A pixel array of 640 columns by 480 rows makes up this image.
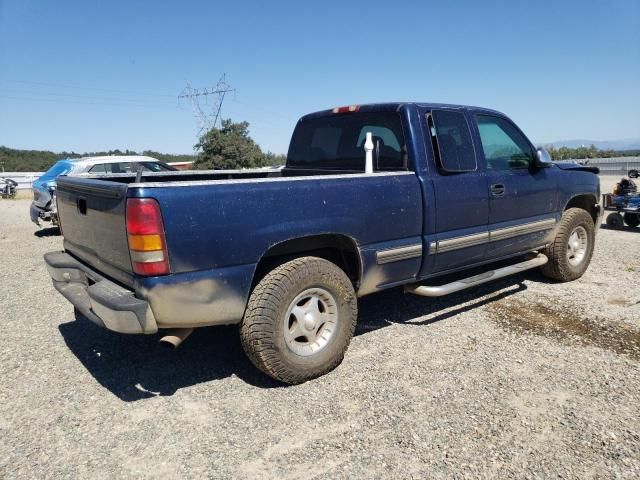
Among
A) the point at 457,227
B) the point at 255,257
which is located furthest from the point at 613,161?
the point at 255,257

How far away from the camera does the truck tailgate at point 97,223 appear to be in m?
2.88

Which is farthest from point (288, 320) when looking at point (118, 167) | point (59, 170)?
point (59, 170)

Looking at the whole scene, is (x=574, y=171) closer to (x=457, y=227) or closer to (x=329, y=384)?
(x=457, y=227)

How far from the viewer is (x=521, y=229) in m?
4.80

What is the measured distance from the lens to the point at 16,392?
3338mm

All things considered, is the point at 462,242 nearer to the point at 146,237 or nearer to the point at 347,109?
the point at 347,109

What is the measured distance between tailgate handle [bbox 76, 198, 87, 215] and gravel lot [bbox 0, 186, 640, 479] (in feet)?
3.99

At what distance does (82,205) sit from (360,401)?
2353 millimetres

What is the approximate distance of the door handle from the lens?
4.44 meters

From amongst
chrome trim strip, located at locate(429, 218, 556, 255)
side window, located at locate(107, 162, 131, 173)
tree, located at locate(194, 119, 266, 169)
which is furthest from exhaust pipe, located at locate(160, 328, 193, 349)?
tree, located at locate(194, 119, 266, 169)

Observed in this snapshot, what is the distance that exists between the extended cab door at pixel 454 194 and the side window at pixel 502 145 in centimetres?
27

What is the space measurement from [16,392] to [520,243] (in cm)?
453

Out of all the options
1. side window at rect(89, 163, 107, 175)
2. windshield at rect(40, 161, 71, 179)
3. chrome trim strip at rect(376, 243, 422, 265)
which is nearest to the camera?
chrome trim strip at rect(376, 243, 422, 265)

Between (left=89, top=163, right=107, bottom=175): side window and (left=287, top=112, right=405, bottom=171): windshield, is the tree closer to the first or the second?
(left=89, top=163, right=107, bottom=175): side window
